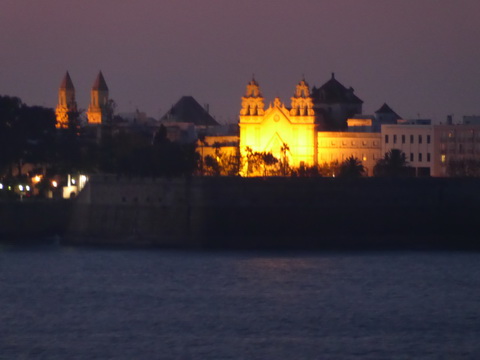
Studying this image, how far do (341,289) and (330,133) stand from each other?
153 feet

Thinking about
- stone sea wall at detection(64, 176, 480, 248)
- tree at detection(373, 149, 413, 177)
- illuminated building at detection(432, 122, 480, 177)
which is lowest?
stone sea wall at detection(64, 176, 480, 248)

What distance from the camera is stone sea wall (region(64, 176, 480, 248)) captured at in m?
52.3

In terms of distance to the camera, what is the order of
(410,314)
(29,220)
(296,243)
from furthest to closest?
(29,220) → (296,243) → (410,314)

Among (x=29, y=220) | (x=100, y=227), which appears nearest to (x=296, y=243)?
(x=100, y=227)

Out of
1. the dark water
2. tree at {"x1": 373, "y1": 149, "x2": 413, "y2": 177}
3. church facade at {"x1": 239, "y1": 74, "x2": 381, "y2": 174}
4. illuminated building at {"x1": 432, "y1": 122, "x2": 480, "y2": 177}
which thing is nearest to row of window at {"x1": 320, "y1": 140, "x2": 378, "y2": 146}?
church facade at {"x1": 239, "y1": 74, "x2": 381, "y2": 174}

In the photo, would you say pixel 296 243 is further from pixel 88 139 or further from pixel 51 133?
pixel 88 139

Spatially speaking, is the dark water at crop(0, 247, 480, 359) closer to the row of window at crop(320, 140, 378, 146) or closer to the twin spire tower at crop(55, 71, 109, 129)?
the row of window at crop(320, 140, 378, 146)

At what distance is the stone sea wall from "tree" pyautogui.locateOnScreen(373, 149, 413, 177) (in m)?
19.1

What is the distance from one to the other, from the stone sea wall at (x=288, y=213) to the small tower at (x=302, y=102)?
3547 cm

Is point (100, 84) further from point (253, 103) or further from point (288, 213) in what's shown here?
point (288, 213)

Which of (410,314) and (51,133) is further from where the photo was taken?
(51,133)

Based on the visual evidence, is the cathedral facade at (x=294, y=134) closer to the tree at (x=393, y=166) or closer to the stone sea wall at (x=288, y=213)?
the tree at (x=393, y=166)

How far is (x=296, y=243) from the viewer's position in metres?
52.1

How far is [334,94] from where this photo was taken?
97500 millimetres
